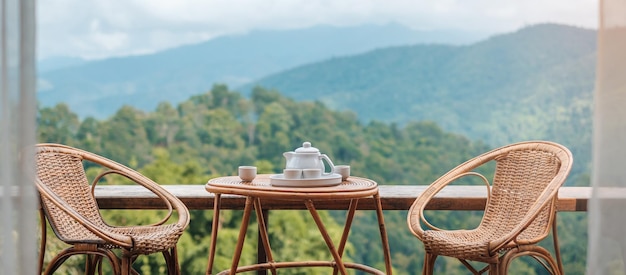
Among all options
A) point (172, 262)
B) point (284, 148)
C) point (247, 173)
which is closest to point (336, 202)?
point (247, 173)

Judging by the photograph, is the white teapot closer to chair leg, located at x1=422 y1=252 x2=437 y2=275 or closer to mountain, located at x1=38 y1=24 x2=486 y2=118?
chair leg, located at x1=422 y1=252 x2=437 y2=275

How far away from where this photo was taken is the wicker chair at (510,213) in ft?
8.11

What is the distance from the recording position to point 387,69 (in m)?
15.2

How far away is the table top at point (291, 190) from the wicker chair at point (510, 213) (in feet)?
1.00

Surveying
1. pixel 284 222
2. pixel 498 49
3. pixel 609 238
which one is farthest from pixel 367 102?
pixel 609 238

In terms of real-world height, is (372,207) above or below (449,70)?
below

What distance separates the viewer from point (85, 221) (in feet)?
7.98

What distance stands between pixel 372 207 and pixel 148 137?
36.4 feet

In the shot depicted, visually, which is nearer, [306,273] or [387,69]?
[306,273]

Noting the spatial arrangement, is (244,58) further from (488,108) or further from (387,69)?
(488,108)

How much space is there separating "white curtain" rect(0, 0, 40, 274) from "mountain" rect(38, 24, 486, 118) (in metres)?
12.9

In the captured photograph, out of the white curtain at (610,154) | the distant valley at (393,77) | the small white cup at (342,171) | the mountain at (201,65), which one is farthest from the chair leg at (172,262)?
the mountain at (201,65)

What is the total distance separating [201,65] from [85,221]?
45.5 ft

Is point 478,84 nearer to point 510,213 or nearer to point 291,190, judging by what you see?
point 510,213
